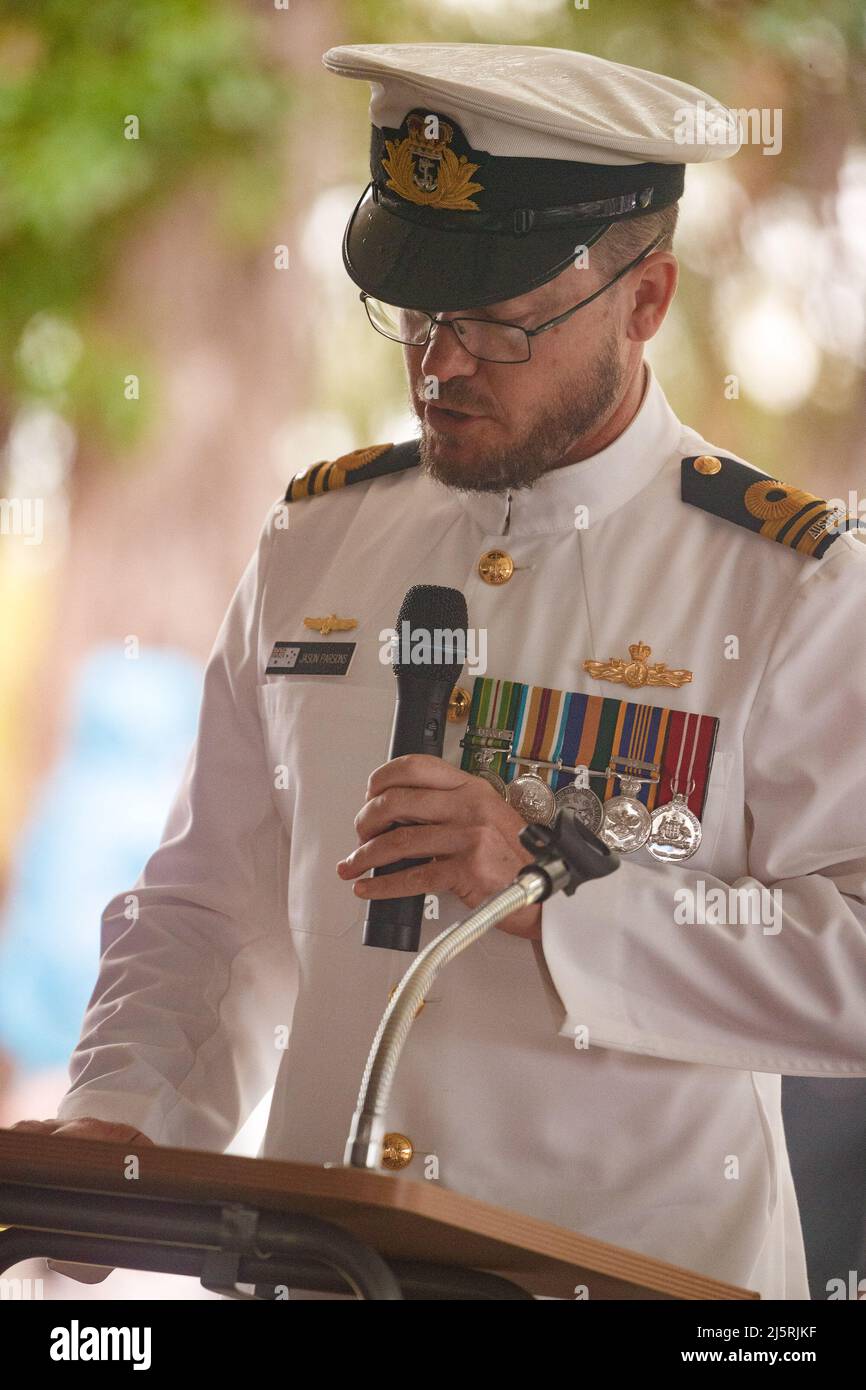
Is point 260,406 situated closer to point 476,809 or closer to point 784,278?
point 784,278

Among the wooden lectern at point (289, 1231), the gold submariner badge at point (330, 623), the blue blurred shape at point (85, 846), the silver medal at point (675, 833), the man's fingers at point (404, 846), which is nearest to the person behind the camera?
the wooden lectern at point (289, 1231)

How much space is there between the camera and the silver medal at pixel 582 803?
1437mm

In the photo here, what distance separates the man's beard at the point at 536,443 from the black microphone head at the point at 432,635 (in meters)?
0.25

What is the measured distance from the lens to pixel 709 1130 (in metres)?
1.40

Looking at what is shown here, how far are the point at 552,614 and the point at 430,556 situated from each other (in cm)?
17

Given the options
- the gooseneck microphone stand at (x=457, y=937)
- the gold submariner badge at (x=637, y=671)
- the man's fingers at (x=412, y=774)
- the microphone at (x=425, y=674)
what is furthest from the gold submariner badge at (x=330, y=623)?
the gooseneck microphone stand at (x=457, y=937)

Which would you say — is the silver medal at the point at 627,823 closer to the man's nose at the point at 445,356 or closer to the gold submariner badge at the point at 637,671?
the gold submariner badge at the point at 637,671

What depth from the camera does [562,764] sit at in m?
1.46

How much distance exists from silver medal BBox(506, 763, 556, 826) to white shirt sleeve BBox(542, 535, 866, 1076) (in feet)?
0.33

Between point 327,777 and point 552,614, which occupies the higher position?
point 552,614

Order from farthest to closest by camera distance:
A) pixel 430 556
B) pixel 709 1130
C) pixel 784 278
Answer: pixel 784 278 → pixel 430 556 → pixel 709 1130
